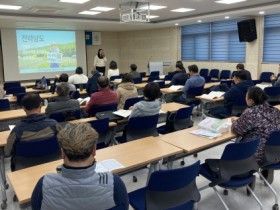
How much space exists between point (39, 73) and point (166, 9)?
6938 millimetres

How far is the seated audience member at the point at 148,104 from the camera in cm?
357

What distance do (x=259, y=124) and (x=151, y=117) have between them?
4.15ft

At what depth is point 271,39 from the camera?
9344 millimetres

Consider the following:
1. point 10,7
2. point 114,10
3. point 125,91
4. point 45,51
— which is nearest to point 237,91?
point 125,91

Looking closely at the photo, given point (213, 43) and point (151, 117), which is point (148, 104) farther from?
point (213, 43)

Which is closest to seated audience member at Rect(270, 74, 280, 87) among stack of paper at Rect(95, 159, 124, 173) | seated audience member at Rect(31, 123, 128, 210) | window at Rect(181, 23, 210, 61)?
window at Rect(181, 23, 210, 61)

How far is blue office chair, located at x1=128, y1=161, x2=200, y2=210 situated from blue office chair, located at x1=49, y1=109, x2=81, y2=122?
6.99 ft

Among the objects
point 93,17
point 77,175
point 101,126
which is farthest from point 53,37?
point 77,175

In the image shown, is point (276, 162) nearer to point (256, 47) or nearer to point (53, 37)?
point (256, 47)

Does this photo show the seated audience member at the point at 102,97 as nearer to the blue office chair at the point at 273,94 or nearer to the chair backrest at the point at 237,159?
the chair backrest at the point at 237,159

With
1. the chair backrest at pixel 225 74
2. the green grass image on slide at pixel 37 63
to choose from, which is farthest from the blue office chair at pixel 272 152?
the green grass image on slide at pixel 37 63

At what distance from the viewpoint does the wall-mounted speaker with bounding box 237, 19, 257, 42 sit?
9227mm

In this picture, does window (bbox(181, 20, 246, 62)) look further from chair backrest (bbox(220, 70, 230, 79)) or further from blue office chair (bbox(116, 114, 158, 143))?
blue office chair (bbox(116, 114, 158, 143))

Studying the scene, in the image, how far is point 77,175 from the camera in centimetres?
139
